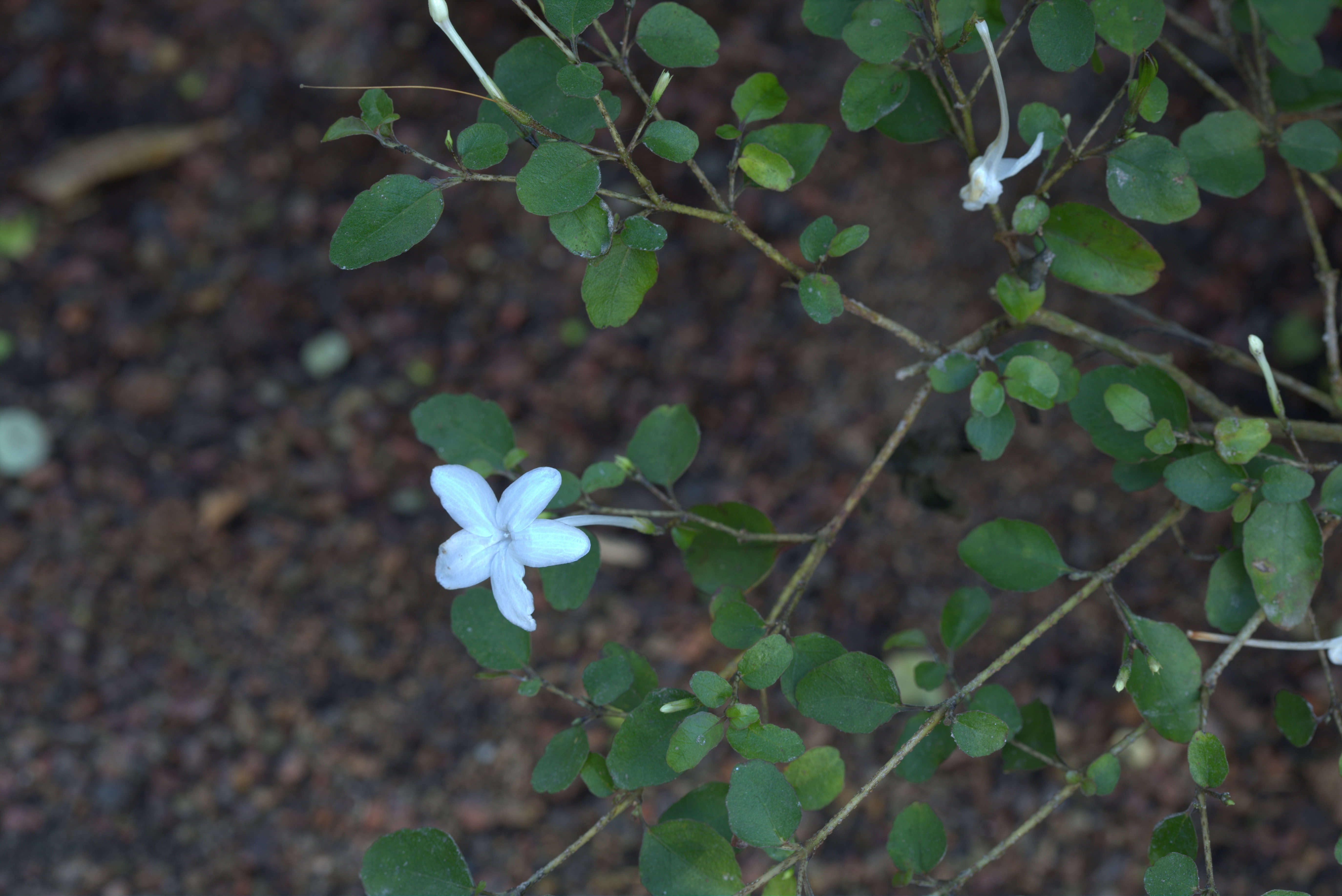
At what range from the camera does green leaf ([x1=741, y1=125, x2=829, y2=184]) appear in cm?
102

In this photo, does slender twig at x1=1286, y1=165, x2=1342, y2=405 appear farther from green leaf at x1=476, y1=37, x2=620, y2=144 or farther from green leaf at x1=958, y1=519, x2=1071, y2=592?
green leaf at x1=476, y1=37, x2=620, y2=144

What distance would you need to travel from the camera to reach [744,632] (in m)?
1.04

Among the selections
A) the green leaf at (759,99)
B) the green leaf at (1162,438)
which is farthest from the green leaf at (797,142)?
the green leaf at (1162,438)

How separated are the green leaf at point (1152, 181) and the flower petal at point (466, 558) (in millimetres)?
735

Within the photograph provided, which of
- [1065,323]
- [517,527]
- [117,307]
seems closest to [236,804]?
[117,307]

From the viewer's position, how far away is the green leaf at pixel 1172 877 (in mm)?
886

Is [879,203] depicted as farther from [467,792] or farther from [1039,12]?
[467,792]

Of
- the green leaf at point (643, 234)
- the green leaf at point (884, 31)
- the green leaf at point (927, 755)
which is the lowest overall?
the green leaf at point (927, 755)

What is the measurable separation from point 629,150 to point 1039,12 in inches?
16.9

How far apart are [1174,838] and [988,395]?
1.66ft

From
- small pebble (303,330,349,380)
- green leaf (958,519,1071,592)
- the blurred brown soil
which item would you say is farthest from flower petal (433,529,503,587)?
small pebble (303,330,349,380)

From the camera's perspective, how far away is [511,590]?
938mm

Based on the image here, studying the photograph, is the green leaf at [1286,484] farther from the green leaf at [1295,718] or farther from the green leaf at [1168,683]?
the green leaf at [1295,718]

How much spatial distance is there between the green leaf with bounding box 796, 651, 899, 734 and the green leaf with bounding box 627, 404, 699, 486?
34cm
